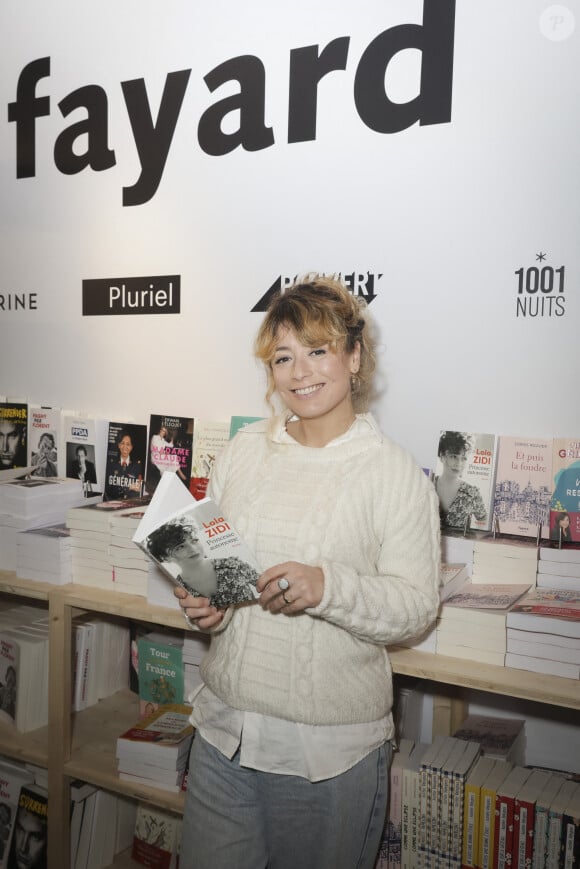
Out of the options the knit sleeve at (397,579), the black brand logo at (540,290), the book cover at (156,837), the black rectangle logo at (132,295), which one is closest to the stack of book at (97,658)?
the book cover at (156,837)

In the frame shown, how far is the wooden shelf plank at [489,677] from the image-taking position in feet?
5.30

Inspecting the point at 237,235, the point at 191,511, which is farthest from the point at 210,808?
the point at 237,235

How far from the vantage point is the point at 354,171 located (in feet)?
7.36

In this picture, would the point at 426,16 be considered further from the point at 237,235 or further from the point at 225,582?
the point at 225,582

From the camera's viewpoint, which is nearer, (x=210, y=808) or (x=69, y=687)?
(x=210, y=808)

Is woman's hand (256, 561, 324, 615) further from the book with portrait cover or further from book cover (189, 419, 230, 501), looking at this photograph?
book cover (189, 419, 230, 501)

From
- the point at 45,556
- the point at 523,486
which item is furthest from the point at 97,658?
the point at 523,486

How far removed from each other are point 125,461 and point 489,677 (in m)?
1.48

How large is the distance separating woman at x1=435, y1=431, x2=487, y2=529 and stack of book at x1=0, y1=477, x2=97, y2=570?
1253 mm

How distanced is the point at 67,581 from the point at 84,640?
27 cm

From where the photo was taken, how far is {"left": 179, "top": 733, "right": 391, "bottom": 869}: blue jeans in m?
1.56

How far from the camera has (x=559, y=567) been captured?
1.92 m

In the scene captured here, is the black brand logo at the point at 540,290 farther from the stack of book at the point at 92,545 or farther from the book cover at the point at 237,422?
the stack of book at the point at 92,545

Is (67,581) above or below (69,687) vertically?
above
